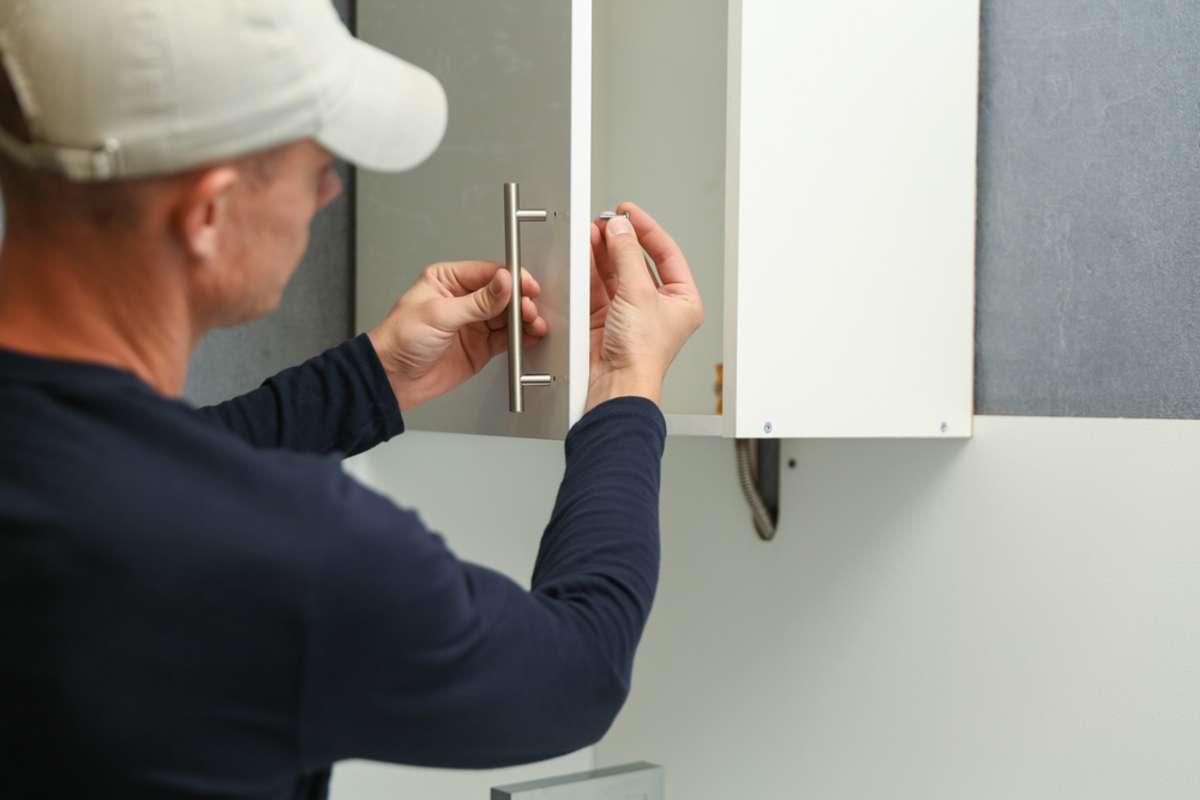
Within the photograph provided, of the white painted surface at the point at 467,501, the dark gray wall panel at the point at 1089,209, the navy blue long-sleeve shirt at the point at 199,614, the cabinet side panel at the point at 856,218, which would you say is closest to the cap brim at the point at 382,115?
the navy blue long-sleeve shirt at the point at 199,614

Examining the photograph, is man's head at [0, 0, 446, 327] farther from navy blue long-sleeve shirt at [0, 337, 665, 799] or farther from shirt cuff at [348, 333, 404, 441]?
shirt cuff at [348, 333, 404, 441]

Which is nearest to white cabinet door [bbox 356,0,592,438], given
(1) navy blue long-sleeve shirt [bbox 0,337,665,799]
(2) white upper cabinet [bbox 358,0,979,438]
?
(2) white upper cabinet [bbox 358,0,979,438]

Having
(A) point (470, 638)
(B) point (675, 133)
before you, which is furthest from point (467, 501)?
(A) point (470, 638)

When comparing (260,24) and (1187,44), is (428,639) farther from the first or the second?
(1187,44)

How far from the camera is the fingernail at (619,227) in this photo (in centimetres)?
82

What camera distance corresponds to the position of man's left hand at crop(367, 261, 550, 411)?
2.88 feet

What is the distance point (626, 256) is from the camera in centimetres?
81

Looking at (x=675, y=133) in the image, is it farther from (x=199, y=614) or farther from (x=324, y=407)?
(x=199, y=614)

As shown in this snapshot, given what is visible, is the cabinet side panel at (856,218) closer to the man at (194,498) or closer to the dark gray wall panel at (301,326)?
the man at (194,498)

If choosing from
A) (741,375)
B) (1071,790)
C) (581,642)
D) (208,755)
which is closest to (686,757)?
(1071,790)

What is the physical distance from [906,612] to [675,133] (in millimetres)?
518

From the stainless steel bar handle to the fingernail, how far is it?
0.20 feet

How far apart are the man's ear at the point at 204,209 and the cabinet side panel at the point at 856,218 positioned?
1.57 feet

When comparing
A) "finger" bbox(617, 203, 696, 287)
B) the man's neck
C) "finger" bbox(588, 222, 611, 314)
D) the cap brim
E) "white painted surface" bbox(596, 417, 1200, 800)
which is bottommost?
"white painted surface" bbox(596, 417, 1200, 800)
